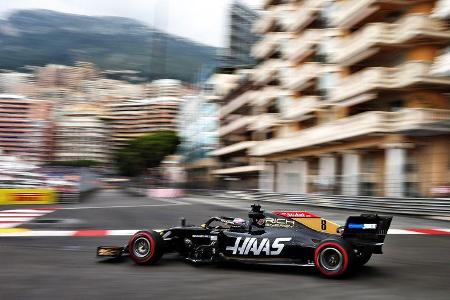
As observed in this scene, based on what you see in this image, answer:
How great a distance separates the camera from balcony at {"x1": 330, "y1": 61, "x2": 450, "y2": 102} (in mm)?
24500

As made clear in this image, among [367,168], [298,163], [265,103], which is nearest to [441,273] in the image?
[367,168]

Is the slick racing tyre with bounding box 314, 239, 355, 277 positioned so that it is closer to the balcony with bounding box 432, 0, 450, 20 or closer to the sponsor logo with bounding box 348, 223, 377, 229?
the sponsor logo with bounding box 348, 223, 377, 229

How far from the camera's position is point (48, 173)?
105 ft

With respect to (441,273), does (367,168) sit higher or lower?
higher

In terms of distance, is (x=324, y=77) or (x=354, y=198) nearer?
(x=354, y=198)

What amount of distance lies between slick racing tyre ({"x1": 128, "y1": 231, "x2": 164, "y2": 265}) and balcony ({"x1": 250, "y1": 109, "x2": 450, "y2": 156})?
17451 mm

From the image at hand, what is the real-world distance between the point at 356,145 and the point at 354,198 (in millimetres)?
4785

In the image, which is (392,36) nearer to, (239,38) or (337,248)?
(337,248)

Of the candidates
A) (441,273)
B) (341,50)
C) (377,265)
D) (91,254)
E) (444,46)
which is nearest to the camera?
(441,273)

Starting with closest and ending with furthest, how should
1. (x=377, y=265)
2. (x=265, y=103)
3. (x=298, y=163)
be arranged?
(x=377, y=265)
(x=298, y=163)
(x=265, y=103)

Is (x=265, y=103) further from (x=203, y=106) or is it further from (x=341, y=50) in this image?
(x=203, y=106)

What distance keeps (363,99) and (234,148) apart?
1445 inches

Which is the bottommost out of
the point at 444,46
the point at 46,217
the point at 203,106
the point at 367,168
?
the point at 46,217

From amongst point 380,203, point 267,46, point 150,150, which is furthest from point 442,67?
point 150,150
